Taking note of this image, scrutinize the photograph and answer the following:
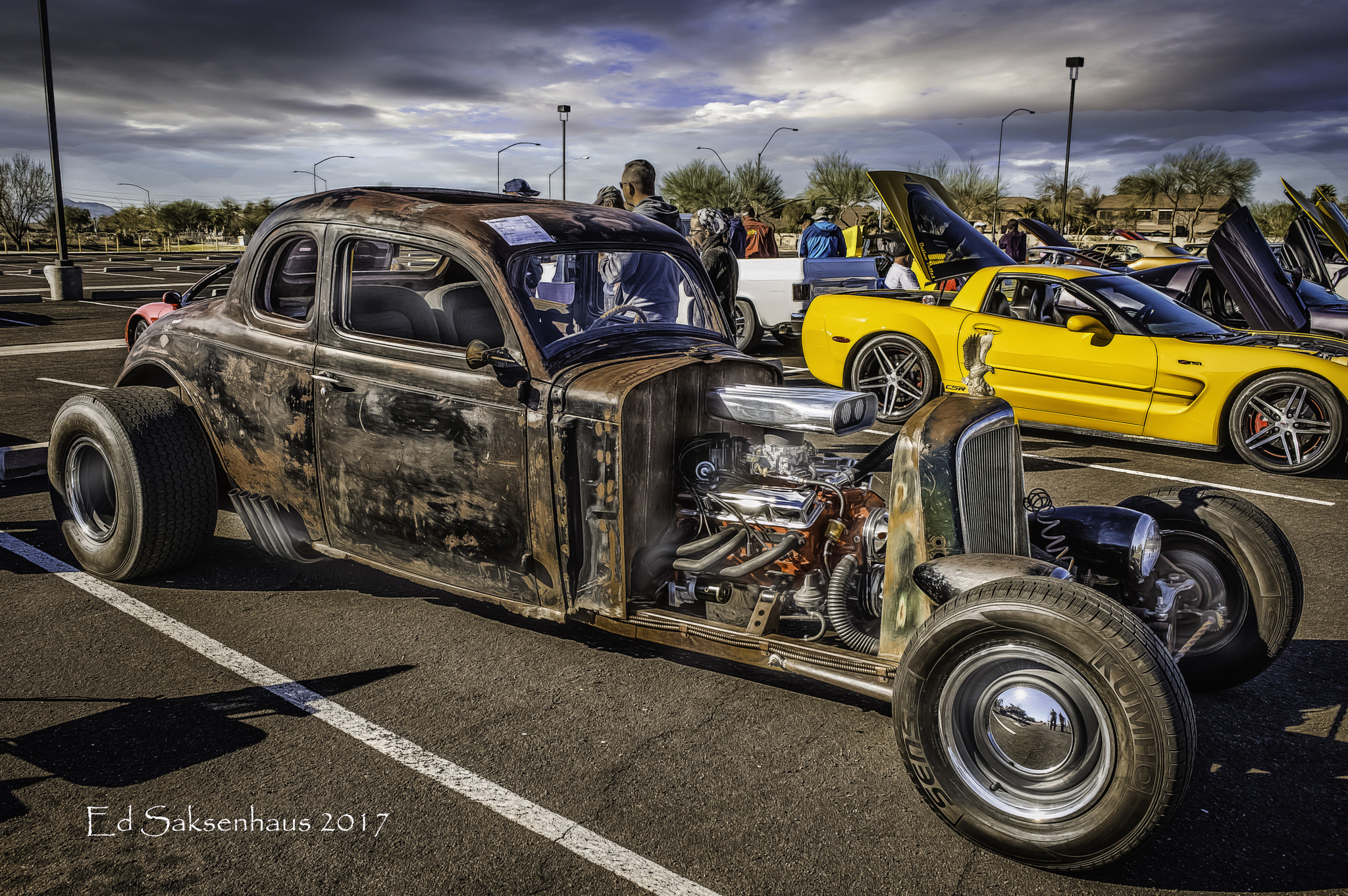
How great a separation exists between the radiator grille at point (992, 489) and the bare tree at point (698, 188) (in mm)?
49018

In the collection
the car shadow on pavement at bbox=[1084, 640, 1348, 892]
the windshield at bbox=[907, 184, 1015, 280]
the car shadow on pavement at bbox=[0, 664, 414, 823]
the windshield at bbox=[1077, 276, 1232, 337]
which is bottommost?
the car shadow on pavement at bbox=[1084, 640, 1348, 892]

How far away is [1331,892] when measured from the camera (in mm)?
2568

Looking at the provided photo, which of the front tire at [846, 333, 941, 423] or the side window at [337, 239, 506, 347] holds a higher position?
the side window at [337, 239, 506, 347]

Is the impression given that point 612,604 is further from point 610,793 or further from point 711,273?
point 711,273

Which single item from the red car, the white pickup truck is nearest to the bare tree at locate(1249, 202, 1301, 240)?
the white pickup truck

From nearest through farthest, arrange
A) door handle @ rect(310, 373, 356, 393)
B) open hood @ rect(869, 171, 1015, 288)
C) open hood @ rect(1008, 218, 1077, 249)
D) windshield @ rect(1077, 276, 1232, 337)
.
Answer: door handle @ rect(310, 373, 356, 393), windshield @ rect(1077, 276, 1232, 337), open hood @ rect(869, 171, 1015, 288), open hood @ rect(1008, 218, 1077, 249)

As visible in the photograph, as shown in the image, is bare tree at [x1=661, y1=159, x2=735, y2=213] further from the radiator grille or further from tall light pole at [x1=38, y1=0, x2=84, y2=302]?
the radiator grille

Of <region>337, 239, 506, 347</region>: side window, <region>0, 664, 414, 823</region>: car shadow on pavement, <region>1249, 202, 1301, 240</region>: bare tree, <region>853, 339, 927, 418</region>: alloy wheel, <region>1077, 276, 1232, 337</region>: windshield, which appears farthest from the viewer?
<region>1249, 202, 1301, 240</region>: bare tree

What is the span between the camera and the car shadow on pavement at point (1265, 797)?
265 centimetres

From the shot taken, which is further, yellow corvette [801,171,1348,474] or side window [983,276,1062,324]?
side window [983,276,1062,324]

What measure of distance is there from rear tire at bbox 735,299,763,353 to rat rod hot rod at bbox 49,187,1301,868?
28.0ft

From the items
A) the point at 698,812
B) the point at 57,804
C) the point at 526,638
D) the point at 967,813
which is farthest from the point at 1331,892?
the point at 57,804

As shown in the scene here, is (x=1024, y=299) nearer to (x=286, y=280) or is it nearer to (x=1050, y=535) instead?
(x=1050, y=535)

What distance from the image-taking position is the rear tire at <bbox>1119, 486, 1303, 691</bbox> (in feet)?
11.6
